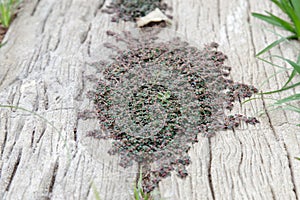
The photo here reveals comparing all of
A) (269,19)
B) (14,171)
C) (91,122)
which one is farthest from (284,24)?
(14,171)

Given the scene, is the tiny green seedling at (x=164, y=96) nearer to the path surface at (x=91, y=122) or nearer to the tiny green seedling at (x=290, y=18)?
the path surface at (x=91, y=122)

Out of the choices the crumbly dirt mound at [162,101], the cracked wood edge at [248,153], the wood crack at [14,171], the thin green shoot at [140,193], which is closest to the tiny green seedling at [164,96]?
the crumbly dirt mound at [162,101]

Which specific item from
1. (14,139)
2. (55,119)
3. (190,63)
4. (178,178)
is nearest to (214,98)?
(190,63)

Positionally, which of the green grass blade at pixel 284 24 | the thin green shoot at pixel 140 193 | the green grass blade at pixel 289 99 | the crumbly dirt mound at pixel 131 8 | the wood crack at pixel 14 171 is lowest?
the green grass blade at pixel 289 99

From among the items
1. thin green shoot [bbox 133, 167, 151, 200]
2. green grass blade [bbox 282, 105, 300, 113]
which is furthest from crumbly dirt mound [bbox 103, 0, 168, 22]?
thin green shoot [bbox 133, 167, 151, 200]

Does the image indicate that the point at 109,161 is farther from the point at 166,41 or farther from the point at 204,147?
the point at 166,41

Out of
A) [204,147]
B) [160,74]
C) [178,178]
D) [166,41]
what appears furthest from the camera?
[166,41]
